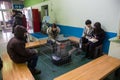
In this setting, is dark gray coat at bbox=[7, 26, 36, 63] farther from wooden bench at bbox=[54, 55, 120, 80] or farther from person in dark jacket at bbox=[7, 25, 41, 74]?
wooden bench at bbox=[54, 55, 120, 80]

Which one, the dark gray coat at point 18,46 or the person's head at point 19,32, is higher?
the person's head at point 19,32

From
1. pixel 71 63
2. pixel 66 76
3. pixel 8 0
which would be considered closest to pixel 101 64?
pixel 66 76

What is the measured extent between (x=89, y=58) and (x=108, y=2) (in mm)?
1707

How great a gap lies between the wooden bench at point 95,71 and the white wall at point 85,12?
121 centimetres

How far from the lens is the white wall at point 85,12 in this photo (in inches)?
111

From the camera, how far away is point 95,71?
1756 mm

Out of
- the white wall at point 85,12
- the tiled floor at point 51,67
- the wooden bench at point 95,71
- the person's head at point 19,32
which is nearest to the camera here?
the wooden bench at point 95,71

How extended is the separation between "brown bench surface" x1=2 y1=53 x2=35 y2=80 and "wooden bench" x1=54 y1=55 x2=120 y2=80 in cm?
58

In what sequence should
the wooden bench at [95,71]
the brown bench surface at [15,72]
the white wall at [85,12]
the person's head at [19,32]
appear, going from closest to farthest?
the wooden bench at [95,71], the brown bench surface at [15,72], the person's head at [19,32], the white wall at [85,12]

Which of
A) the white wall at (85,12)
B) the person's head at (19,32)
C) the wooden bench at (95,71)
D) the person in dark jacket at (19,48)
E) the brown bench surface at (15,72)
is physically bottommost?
the brown bench surface at (15,72)

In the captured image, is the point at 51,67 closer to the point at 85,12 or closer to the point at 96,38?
the point at 96,38

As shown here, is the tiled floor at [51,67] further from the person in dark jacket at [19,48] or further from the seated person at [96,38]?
the person in dark jacket at [19,48]

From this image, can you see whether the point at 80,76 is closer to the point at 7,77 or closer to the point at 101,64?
the point at 101,64

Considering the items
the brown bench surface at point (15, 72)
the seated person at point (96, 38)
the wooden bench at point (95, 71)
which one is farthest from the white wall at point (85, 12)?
the brown bench surface at point (15, 72)
